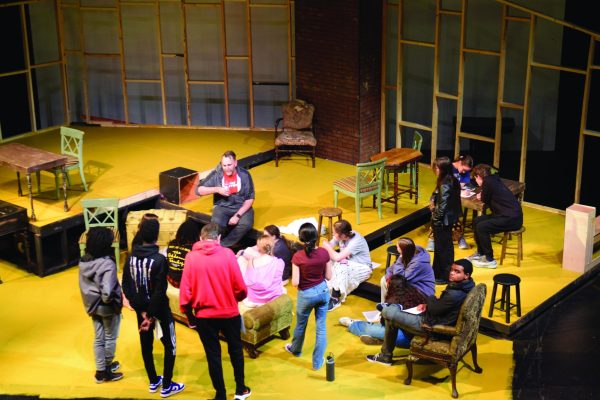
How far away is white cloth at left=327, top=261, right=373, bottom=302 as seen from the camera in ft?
31.1

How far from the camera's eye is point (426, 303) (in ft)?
26.5

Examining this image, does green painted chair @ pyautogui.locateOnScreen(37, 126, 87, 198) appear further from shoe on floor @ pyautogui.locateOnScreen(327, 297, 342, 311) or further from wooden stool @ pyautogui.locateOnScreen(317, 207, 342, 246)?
shoe on floor @ pyautogui.locateOnScreen(327, 297, 342, 311)

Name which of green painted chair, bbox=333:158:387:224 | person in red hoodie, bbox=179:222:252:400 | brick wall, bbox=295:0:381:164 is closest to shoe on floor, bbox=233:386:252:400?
person in red hoodie, bbox=179:222:252:400

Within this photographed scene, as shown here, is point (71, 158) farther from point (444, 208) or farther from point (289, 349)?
point (444, 208)

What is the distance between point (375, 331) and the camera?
866 centimetres

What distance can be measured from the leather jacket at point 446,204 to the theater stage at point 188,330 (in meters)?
0.89

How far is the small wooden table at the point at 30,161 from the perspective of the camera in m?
10.5

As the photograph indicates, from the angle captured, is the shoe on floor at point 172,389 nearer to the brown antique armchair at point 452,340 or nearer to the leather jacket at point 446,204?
the brown antique armchair at point 452,340

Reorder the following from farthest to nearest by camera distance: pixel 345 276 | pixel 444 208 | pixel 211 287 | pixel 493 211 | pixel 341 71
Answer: pixel 341 71 → pixel 493 211 → pixel 345 276 → pixel 444 208 → pixel 211 287

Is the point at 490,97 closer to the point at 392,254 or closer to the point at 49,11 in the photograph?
the point at 392,254

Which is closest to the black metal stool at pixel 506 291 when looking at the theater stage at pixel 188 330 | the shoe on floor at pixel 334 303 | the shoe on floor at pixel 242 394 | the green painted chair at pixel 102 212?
the theater stage at pixel 188 330

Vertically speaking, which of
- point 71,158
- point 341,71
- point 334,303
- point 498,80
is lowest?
point 334,303

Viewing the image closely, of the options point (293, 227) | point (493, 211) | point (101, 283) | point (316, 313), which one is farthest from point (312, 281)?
point (493, 211)

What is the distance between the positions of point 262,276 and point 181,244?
83 centimetres
